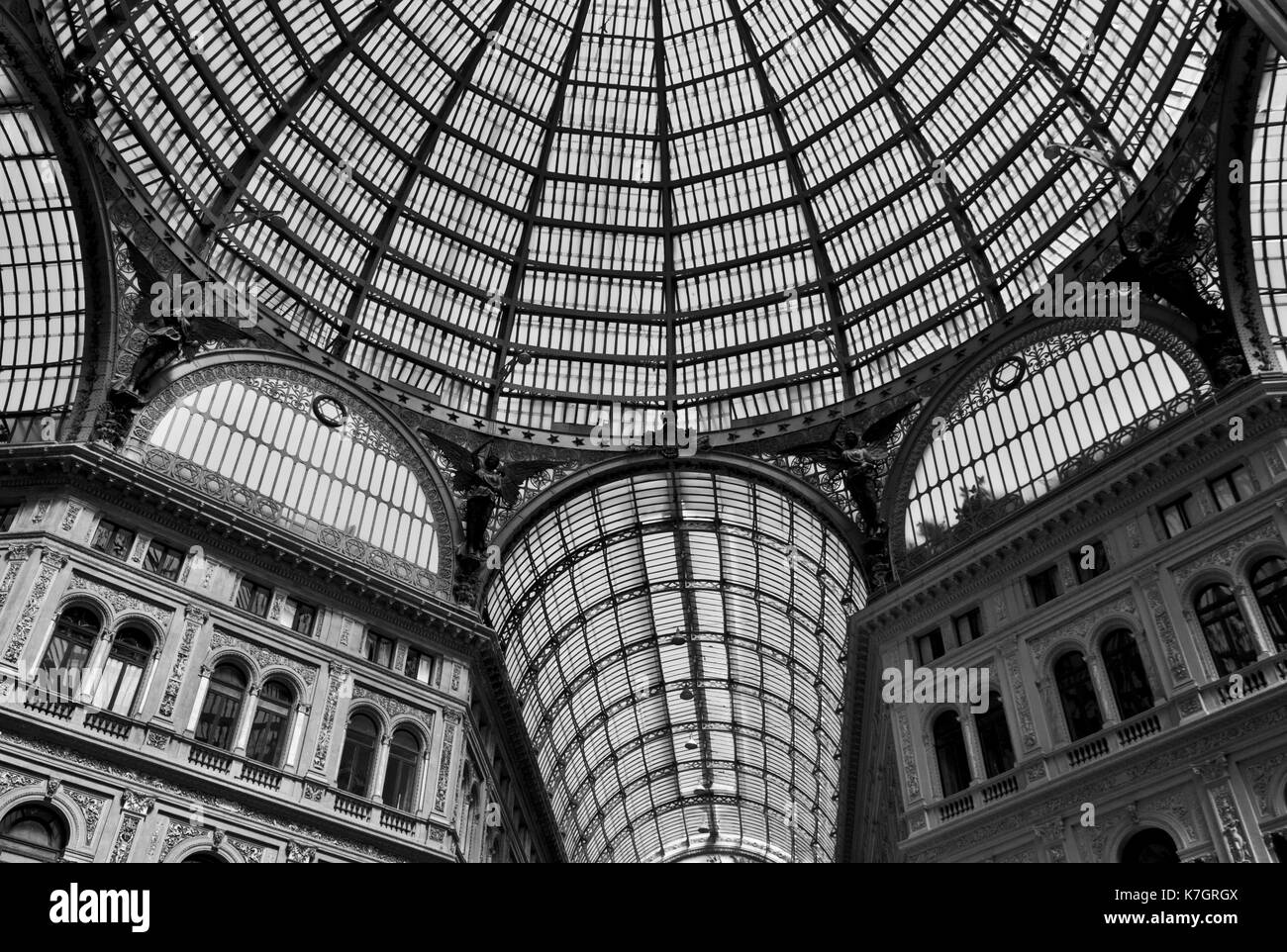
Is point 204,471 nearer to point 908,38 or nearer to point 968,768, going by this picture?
point 968,768

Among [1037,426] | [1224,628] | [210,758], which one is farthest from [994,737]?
[210,758]

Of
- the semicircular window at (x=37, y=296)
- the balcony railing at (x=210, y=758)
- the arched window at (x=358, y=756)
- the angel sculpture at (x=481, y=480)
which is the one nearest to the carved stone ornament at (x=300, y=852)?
the arched window at (x=358, y=756)

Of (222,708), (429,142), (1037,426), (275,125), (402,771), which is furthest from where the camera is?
(429,142)

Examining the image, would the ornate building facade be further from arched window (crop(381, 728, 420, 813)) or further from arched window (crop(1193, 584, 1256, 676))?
arched window (crop(381, 728, 420, 813))

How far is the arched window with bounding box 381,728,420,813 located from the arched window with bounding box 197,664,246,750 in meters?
5.17

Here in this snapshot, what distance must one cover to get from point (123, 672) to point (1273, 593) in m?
31.6

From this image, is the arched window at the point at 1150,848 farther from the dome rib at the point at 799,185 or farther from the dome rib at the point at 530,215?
the dome rib at the point at 530,215

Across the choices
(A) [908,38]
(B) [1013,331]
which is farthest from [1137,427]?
(A) [908,38]

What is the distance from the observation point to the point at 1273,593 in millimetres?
27453

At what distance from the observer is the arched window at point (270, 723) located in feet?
105

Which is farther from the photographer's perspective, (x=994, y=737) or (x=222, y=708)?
(x=994, y=737)

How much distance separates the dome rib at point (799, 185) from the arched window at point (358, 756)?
25137mm

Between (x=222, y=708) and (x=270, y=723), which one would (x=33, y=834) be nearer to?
(x=222, y=708)
